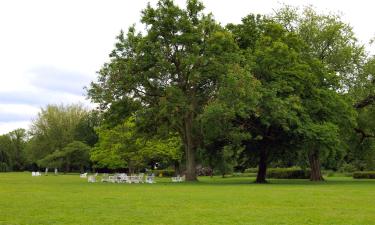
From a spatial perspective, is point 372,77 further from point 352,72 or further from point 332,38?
point 332,38

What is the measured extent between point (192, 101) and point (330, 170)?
52.8 m

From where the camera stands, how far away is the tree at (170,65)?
38.6 metres

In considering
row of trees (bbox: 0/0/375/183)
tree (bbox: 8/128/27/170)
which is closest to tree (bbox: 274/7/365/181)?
row of trees (bbox: 0/0/375/183)

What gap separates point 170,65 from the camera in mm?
39469

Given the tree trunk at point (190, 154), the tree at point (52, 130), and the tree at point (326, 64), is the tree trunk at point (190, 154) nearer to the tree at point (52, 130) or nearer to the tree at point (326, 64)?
the tree at point (326, 64)

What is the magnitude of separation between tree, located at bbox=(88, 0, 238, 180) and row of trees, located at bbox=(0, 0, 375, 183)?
9 centimetres

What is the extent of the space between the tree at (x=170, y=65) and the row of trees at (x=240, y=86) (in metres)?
0.09

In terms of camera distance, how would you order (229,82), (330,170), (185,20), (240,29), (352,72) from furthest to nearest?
1. (330,170)
2. (352,72)
3. (240,29)
4. (185,20)
5. (229,82)

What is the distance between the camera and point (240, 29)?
45.0 m

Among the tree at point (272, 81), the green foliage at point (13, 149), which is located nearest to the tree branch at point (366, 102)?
the tree at point (272, 81)

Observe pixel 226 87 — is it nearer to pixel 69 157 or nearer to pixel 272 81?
pixel 272 81

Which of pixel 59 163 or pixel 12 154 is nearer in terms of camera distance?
pixel 59 163

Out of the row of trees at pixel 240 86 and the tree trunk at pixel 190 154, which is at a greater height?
the row of trees at pixel 240 86

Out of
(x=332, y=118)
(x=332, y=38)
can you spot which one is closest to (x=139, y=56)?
(x=332, y=118)
